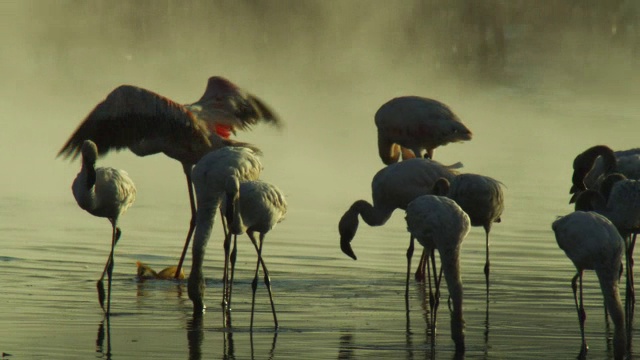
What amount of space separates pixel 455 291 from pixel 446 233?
0.39m

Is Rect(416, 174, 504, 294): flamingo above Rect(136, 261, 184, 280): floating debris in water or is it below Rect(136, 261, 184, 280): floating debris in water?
above

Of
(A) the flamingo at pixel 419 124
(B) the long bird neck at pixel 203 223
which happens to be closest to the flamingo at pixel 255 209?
(B) the long bird neck at pixel 203 223

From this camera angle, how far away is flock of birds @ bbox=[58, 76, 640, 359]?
30.2 ft

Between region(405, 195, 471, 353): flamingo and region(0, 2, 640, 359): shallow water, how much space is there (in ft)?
0.82

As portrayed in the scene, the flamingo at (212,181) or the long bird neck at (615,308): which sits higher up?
the flamingo at (212,181)

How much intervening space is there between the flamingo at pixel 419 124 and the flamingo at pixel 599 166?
200 cm

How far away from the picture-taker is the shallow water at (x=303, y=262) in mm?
9508

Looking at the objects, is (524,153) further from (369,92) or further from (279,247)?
(369,92)

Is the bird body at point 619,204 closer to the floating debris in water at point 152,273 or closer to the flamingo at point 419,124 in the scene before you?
the flamingo at point 419,124

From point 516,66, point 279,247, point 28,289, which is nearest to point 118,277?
point 28,289

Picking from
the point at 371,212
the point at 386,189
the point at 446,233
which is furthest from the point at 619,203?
the point at 371,212

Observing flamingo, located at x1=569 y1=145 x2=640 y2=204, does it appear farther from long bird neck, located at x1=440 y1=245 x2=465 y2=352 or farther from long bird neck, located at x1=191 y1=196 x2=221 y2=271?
long bird neck, located at x1=191 y1=196 x2=221 y2=271

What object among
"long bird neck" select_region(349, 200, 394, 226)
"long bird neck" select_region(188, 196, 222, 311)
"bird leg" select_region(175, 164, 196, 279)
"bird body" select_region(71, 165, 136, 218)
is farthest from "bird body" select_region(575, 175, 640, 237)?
"bird leg" select_region(175, 164, 196, 279)

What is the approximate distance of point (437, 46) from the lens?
227ft
